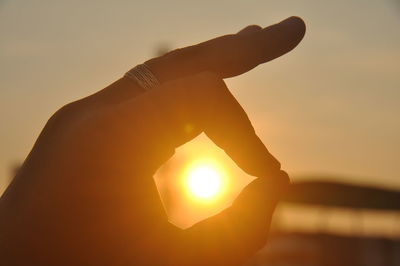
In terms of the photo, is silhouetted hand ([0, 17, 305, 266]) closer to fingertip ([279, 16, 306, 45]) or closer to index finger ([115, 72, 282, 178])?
index finger ([115, 72, 282, 178])

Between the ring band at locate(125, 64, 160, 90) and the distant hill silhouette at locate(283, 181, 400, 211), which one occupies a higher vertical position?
the distant hill silhouette at locate(283, 181, 400, 211)

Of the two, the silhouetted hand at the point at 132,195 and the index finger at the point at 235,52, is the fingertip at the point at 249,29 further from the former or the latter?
the silhouetted hand at the point at 132,195

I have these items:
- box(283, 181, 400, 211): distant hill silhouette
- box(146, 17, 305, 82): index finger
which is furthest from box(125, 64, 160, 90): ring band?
box(283, 181, 400, 211): distant hill silhouette

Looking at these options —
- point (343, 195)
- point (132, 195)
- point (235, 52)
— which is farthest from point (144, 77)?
point (343, 195)

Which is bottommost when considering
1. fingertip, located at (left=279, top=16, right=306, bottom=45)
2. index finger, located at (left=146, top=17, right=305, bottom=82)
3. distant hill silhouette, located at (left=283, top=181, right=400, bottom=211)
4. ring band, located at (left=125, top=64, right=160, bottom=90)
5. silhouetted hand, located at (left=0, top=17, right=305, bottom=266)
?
silhouetted hand, located at (left=0, top=17, right=305, bottom=266)

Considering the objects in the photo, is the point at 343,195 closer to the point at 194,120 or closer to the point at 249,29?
the point at 249,29

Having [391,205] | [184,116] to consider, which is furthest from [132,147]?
[391,205]
